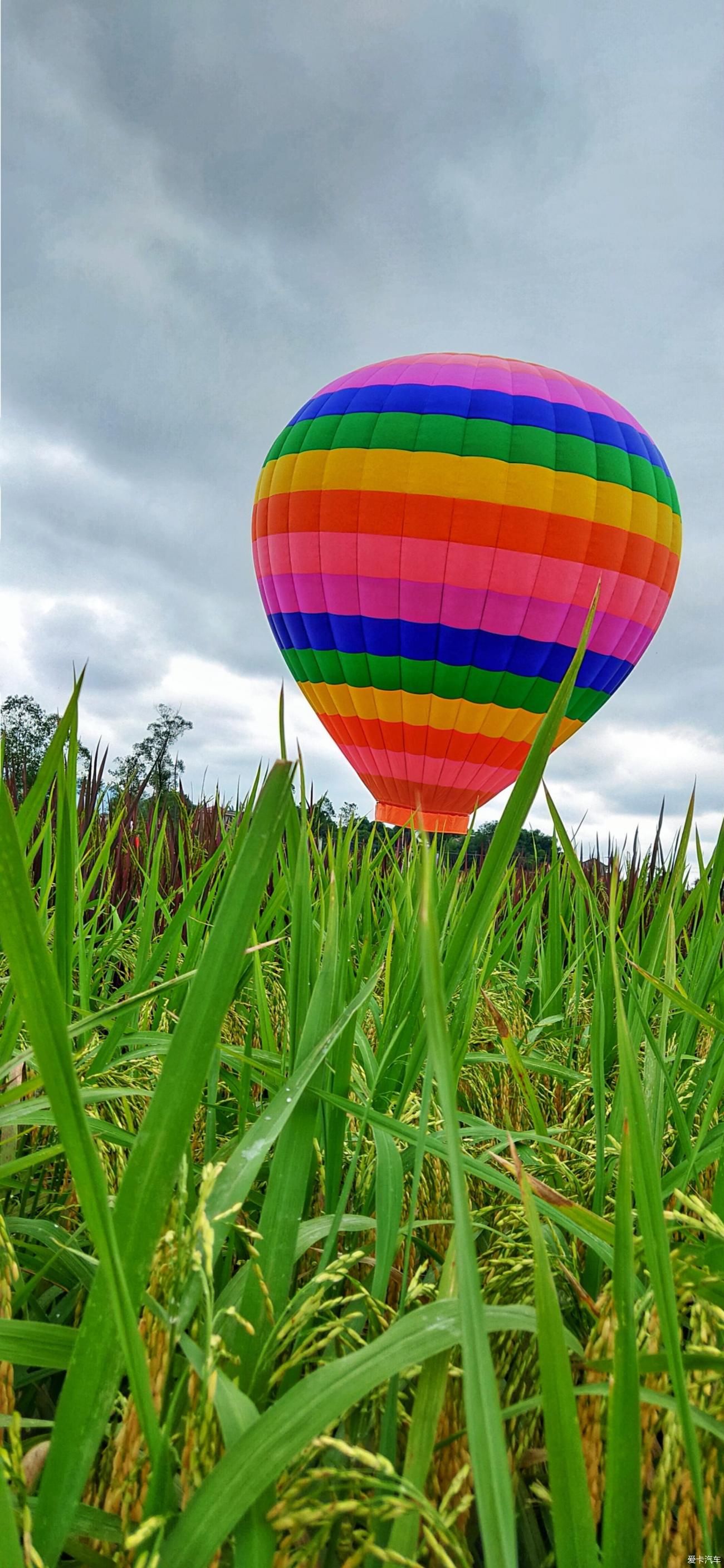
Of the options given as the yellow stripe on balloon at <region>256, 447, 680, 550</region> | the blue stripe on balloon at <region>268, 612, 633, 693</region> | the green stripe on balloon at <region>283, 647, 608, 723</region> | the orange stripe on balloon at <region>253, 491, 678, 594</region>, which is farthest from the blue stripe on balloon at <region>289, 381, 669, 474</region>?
the green stripe on balloon at <region>283, 647, 608, 723</region>

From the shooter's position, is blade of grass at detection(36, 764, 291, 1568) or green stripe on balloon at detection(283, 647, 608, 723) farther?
green stripe on balloon at detection(283, 647, 608, 723)

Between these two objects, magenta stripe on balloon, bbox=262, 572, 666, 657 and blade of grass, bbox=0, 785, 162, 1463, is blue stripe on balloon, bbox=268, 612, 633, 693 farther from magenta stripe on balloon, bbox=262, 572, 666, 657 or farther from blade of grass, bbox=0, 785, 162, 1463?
blade of grass, bbox=0, 785, 162, 1463

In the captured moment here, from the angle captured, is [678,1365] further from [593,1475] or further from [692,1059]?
[692,1059]

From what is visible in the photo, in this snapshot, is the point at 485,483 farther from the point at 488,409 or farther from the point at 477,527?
the point at 488,409

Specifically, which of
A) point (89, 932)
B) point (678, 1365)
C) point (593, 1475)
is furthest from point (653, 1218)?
point (89, 932)

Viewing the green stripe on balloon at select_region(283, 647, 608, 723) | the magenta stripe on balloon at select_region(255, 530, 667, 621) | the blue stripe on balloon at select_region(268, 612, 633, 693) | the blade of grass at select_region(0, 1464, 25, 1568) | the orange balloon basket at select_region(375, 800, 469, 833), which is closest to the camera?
the blade of grass at select_region(0, 1464, 25, 1568)

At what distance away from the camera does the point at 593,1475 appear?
1.75 feet

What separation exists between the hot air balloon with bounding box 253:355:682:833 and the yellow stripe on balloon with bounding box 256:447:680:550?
22 millimetres

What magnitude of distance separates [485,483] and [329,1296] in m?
11.1

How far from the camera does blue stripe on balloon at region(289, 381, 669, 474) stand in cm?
1135

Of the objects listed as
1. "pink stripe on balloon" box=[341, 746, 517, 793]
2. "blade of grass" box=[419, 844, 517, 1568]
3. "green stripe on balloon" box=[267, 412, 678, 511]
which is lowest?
"blade of grass" box=[419, 844, 517, 1568]

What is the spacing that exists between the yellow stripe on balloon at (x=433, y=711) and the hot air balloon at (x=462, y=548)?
0.08ft

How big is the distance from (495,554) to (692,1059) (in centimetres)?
1027

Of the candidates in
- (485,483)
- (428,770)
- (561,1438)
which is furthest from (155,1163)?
(428,770)
